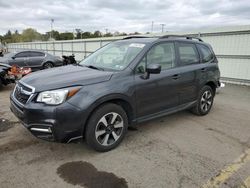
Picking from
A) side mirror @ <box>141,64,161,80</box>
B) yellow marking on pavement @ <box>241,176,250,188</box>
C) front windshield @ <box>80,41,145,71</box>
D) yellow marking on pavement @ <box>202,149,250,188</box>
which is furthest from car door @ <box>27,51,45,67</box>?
yellow marking on pavement @ <box>241,176,250,188</box>

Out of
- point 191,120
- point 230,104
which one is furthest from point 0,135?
point 230,104

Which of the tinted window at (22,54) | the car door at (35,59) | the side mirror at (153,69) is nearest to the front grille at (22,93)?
the side mirror at (153,69)

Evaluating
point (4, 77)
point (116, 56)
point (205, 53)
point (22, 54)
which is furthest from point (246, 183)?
point (22, 54)

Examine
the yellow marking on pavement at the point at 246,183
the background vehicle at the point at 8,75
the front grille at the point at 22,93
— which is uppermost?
the front grille at the point at 22,93

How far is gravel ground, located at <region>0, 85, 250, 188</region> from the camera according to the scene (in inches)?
116

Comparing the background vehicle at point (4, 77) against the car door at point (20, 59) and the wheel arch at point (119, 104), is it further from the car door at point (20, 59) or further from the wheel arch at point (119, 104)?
the wheel arch at point (119, 104)

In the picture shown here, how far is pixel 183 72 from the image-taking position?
4.62m

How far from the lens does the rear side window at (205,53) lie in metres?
5.30

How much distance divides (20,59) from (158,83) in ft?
34.8

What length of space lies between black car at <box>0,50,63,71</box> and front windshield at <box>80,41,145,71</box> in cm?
908

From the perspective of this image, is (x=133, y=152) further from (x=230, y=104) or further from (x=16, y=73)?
(x=16, y=73)

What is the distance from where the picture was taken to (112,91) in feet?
11.4

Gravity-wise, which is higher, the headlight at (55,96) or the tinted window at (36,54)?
the tinted window at (36,54)

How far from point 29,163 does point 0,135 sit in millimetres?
1368
